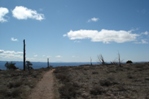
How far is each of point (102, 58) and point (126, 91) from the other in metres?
55.7

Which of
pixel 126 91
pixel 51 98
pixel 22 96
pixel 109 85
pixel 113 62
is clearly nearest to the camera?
pixel 51 98

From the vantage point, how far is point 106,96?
18094 mm

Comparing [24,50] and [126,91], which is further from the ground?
[24,50]

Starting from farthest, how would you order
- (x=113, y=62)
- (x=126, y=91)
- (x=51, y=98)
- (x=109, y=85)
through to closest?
(x=113, y=62), (x=109, y=85), (x=126, y=91), (x=51, y=98)

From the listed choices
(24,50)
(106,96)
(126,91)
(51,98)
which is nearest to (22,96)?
(51,98)

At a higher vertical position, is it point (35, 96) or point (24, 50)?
point (24, 50)

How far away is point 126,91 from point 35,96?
827 centimetres

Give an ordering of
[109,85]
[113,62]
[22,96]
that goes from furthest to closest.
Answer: [113,62], [109,85], [22,96]

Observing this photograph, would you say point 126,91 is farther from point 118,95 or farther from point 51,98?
point 51,98

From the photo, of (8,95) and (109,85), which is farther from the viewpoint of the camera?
(109,85)

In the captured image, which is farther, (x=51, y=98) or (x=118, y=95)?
(x=118, y=95)

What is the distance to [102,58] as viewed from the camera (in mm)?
75250

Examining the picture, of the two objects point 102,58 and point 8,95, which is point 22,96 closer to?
point 8,95

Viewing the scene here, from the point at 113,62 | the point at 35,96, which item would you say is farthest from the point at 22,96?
the point at 113,62
